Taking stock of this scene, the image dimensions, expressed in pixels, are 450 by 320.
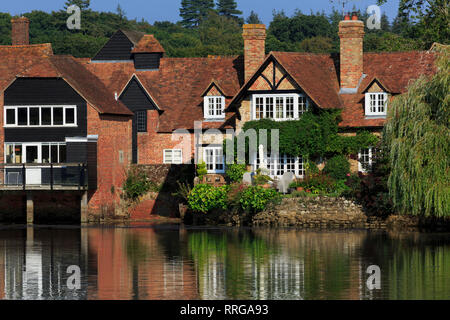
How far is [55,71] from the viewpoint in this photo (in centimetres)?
5950

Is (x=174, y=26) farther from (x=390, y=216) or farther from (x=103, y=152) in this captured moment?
(x=390, y=216)

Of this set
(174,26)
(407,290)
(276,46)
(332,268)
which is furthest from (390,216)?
(174,26)

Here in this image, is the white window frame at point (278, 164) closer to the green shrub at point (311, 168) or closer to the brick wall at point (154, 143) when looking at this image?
the green shrub at point (311, 168)

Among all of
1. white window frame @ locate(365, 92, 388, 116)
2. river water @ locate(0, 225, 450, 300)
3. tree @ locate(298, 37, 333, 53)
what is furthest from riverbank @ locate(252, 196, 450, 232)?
tree @ locate(298, 37, 333, 53)

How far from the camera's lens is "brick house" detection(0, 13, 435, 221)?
57.2 m

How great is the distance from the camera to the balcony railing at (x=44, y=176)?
57.6m

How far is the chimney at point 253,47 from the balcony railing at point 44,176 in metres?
11.1

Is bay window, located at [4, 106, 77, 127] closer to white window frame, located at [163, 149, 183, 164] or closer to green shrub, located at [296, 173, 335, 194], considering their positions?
white window frame, located at [163, 149, 183, 164]

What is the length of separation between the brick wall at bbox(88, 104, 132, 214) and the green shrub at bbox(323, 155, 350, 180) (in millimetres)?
12591

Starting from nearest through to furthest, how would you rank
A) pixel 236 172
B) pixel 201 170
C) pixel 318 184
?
pixel 318 184 < pixel 236 172 < pixel 201 170

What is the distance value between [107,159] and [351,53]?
15210mm

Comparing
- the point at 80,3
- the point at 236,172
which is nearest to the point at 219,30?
the point at 80,3

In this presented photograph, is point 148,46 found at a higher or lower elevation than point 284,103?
higher

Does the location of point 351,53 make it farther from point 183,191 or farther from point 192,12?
point 192,12
